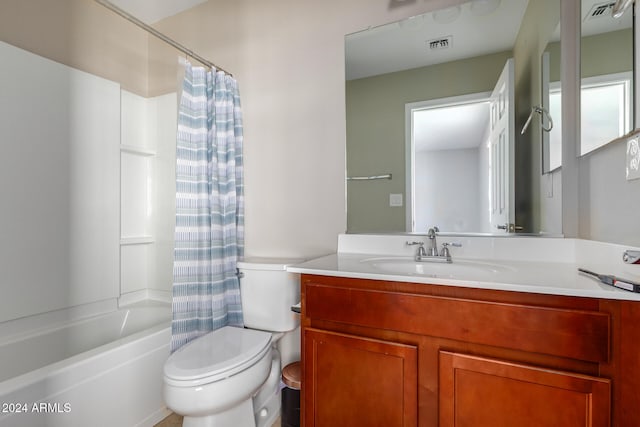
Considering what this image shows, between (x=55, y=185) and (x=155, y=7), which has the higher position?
(x=155, y=7)

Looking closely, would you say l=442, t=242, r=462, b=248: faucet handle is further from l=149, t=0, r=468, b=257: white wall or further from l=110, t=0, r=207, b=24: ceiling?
l=110, t=0, r=207, b=24: ceiling

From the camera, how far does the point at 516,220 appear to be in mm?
1360

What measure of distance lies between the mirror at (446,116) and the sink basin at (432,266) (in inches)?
Answer: 8.7

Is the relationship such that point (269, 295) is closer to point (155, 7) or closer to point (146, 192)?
point (146, 192)

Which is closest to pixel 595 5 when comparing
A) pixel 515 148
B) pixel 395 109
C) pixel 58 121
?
pixel 515 148

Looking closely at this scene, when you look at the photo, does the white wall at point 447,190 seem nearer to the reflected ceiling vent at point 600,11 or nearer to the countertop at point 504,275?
the countertop at point 504,275

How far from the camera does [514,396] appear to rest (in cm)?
82

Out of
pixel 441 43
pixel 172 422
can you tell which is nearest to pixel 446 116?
pixel 441 43

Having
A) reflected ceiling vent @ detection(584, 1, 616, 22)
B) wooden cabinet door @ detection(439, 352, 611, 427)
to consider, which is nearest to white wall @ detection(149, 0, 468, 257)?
reflected ceiling vent @ detection(584, 1, 616, 22)

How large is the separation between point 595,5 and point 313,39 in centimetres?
125

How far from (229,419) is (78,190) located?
1644mm

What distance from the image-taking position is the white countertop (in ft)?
2.56

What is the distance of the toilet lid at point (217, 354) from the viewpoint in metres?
1.16

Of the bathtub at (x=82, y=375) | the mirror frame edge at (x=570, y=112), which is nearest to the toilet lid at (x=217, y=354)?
the bathtub at (x=82, y=375)
